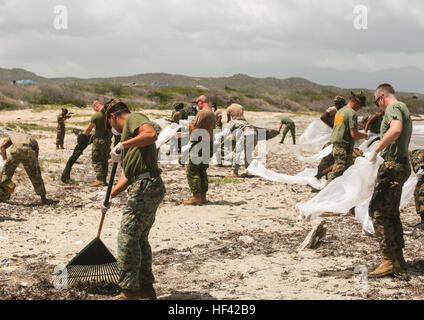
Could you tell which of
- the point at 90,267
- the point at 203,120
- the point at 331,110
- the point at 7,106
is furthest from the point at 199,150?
the point at 7,106

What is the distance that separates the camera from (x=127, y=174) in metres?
4.46

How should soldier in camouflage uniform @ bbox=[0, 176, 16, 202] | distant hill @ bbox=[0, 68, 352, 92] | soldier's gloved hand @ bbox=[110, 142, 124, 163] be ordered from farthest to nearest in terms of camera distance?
distant hill @ bbox=[0, 68, 352, 92] → soldier in camouflage uniform @ bbox=[0, 176, 16, 202] → soldier's gloved hand @ bbox=[110, 142, 124, 163]

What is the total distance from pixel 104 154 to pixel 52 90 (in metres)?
33.0

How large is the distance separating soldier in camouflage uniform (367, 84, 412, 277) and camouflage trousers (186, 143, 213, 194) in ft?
13.9

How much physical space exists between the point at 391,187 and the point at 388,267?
0.80 m

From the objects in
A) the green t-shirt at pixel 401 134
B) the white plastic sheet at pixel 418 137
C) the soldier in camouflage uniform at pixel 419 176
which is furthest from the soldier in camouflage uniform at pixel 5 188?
the white plastic sheet at pixel 418 137

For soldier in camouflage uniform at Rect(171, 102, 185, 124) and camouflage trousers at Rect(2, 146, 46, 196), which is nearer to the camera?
camouflage trousers at Rect(2, 146, 46, 196)

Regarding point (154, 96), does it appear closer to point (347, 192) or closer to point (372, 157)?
point (347, 192)

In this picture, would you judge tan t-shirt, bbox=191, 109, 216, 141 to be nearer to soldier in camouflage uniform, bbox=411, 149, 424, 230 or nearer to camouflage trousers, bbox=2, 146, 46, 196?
camouflage trousers, bbox=2, 146, 46, 196

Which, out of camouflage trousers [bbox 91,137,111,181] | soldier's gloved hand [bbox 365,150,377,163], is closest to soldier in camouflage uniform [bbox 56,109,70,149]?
camouflage trousers [bbox 91,137,111,181]

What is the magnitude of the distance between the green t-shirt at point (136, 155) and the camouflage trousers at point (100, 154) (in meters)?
6.25

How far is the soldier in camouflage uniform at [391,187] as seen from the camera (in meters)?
5.02

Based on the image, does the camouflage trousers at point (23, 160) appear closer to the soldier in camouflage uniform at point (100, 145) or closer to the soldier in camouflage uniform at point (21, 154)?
the soldier in camouflage uniform at point (21, 154)

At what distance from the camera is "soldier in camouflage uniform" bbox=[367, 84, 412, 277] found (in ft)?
16.5
